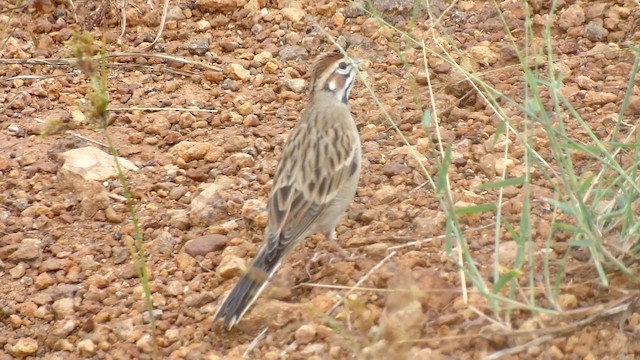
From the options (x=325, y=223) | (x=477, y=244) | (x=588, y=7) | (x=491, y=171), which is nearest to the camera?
(x=477, y=244)

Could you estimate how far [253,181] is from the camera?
6.20 meters

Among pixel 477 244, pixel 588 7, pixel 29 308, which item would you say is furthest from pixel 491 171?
pixel 29 308

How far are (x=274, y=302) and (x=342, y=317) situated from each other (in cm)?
37

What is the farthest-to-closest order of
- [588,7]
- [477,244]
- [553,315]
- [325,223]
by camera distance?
[588,7]
[325,223]
[477,244]
[553,315]

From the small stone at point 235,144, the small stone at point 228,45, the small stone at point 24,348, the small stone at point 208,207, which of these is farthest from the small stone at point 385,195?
the small stone at point 228,45

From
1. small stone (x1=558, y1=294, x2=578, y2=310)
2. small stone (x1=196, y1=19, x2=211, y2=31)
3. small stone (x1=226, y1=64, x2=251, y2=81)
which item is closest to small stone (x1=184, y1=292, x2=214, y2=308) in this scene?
small stone (x1=558, y1=294, x2=578, y2=310)

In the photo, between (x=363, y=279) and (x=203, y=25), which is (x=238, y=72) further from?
(x=363, y=279)

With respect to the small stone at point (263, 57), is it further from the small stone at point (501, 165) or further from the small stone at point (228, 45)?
the small stone at point (501, 165)

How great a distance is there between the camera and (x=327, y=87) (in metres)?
6.02

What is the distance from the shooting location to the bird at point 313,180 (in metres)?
4.92

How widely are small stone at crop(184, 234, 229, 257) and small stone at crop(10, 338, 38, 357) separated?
2.99ft

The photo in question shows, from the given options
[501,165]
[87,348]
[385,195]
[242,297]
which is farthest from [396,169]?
[87,348]

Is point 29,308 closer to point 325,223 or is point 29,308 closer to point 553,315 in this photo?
point 325,223

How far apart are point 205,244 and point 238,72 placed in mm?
1869
